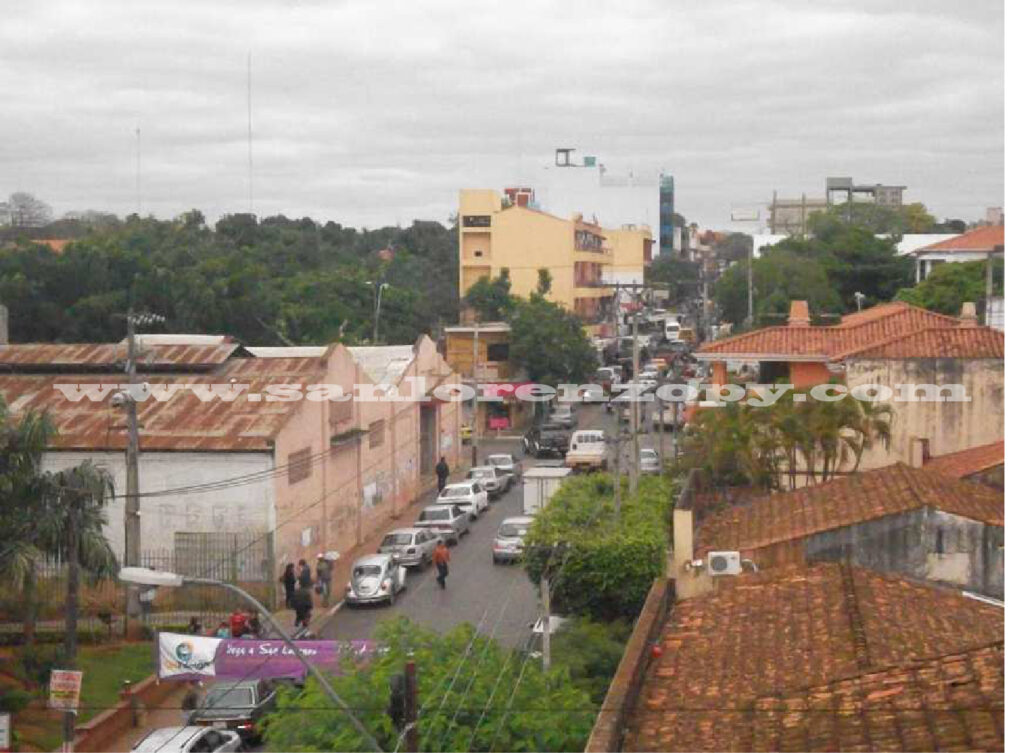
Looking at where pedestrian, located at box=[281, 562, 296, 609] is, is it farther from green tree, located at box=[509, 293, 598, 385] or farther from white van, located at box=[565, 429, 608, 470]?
green tree, located at box=[509, 293, 598, 385]

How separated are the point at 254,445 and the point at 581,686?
1013cm

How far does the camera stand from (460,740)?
1195 cm

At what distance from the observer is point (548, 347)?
4806 centimetres

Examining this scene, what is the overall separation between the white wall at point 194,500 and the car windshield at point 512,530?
5071mm

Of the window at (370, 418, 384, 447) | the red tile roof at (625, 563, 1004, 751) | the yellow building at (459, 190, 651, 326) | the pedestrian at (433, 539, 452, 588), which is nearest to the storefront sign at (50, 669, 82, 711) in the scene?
the red tile roof at (625, 563, 1004, 751)

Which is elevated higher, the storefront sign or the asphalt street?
the storefront sign

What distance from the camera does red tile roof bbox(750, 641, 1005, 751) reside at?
8188 mm

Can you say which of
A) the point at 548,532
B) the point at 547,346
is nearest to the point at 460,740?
the point at 548,532

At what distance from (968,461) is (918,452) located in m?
1.47

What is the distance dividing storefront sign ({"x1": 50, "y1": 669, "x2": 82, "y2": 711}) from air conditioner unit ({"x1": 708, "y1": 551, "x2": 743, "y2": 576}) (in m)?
7.12

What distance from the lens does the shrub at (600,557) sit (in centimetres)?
1916

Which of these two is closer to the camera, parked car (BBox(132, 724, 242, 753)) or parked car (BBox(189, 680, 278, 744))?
parked car (BBox(132, 724, 242, 753))

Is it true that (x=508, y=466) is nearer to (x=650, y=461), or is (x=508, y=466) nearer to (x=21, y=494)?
(x=650, y=461)

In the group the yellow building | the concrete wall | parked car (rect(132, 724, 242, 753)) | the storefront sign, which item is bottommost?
parked car (rect(132, 724, 242, 753))
